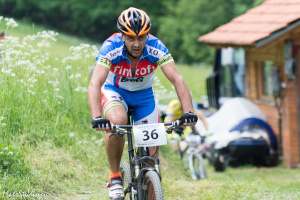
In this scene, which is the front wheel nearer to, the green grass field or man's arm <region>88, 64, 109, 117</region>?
man's arm <region>88, 64, 109, 117</region>

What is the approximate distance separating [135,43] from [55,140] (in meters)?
4.70

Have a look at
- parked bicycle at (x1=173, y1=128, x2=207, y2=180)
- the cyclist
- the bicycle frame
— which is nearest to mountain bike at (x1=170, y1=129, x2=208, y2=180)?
parked bicycle at (x1=173, y1=128, x2=207, y2=180)

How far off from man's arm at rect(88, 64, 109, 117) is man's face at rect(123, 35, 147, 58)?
29cm

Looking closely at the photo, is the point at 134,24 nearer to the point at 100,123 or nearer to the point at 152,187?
the point at 100,123

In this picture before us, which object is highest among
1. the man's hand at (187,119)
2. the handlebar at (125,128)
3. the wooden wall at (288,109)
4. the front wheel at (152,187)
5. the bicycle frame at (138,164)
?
the wooden wall at (288,109)

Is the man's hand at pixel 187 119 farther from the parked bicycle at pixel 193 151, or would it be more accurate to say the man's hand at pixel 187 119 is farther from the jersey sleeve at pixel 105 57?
the parked bicycle at pixel 193 151

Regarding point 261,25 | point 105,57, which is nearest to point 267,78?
point 261,25

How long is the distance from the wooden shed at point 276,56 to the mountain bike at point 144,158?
1179cm

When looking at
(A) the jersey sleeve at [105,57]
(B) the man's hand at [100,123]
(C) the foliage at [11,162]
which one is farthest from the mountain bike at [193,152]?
(B) the man's hand at [100,123]

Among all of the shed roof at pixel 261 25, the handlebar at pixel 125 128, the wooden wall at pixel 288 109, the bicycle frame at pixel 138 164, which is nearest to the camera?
the handlebar at pixel 125 128

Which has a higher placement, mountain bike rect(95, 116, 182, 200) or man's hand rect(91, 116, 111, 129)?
man's hand rect(91, 116, 111, 129)

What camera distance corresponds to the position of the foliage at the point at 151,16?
2621 inches

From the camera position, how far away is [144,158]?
8836mm

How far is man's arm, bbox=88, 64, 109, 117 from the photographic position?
28.2ft
